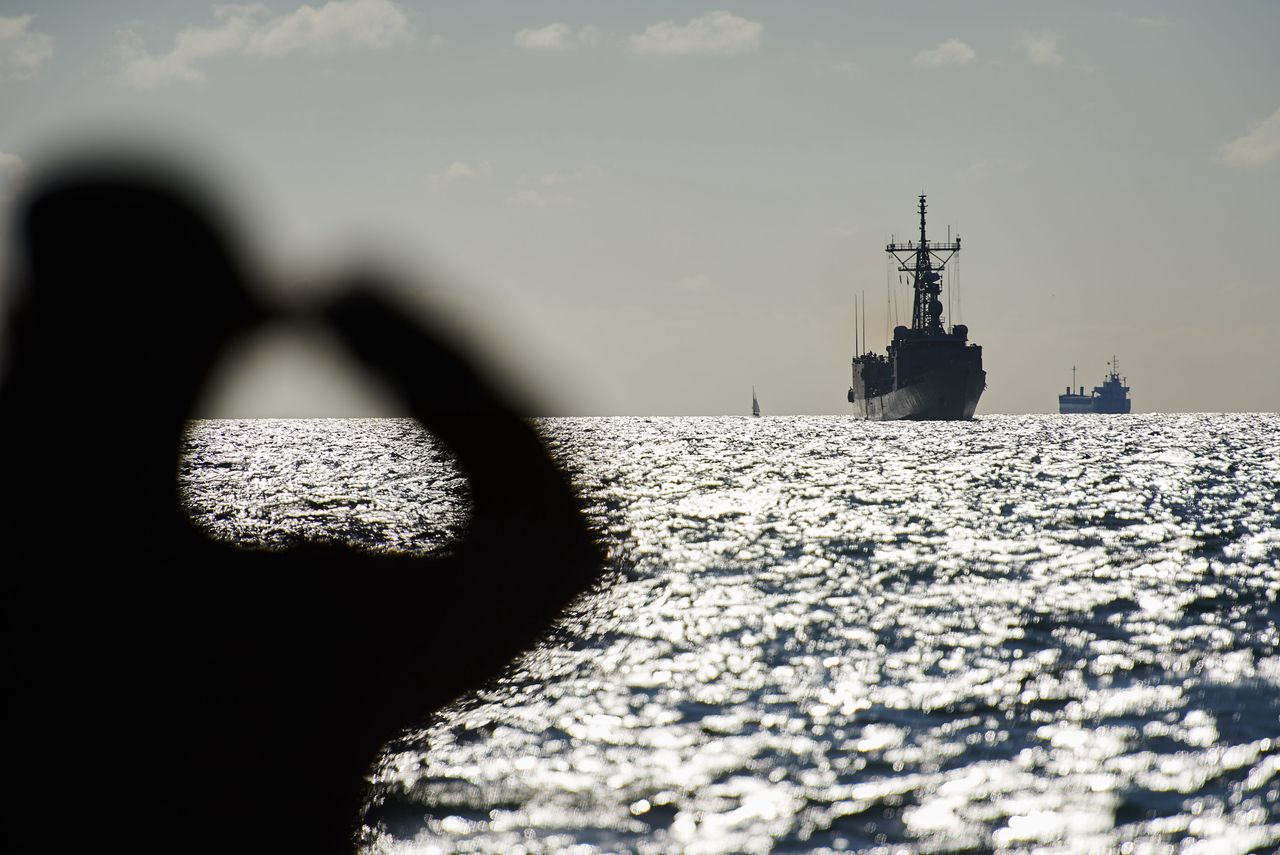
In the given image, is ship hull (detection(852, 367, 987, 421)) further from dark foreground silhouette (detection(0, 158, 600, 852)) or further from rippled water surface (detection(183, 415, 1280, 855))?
rippled water surface (detection(183, 415, 1280, 855))

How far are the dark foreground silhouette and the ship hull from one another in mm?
90323

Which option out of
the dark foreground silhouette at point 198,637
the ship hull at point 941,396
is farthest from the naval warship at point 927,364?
the dark foreground silhouette at point 198,637

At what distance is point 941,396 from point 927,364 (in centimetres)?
474

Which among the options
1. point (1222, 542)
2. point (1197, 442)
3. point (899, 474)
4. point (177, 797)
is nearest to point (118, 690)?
point (177, 797)

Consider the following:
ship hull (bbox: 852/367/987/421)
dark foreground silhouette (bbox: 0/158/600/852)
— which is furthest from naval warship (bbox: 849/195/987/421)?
dark foreground silhouette (bbox: 0/158/600/852)

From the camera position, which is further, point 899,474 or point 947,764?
point 899,474

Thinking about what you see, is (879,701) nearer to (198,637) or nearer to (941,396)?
(198,637)

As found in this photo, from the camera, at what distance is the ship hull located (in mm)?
142875

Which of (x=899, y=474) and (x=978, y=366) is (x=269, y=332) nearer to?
(x=899, y=474)

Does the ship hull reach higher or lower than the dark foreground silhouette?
higher

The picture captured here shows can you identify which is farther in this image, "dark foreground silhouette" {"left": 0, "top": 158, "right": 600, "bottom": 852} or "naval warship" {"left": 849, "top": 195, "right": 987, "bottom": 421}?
"naval warship" {"left": 849, "top": 195, "right": 987, "bottom": 421}

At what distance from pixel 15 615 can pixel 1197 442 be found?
102452 millimetres

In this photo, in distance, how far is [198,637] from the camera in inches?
770

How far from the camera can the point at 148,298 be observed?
66.2 metres
